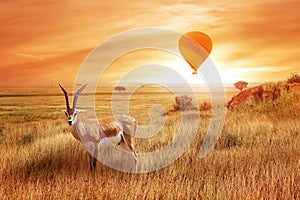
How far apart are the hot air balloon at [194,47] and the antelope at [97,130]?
1655cm

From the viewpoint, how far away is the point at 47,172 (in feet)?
28.6

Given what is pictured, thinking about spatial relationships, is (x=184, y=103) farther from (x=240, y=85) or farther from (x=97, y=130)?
(x=240, y=85)

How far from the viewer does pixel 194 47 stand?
86.8 ft

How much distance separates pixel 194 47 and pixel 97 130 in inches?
739

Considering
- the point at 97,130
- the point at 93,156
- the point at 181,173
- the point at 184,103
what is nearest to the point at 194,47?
the point at 184,103

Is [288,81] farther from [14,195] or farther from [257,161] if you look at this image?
[14,195]

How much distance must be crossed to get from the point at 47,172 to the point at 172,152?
3273 mm

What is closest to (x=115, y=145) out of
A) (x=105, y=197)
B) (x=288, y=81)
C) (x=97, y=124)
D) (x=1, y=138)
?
(x=97, y=124)

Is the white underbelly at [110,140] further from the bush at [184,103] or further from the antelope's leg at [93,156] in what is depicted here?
the bush at [184,103]

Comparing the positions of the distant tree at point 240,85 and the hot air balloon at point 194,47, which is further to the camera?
the distant tree at point 240,85

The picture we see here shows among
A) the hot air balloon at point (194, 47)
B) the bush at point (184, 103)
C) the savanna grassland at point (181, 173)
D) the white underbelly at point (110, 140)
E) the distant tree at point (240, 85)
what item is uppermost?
the hot air balloon at point (194, 47)

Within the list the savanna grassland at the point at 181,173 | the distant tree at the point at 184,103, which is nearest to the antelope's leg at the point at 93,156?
the savanna grassland at the point at 181,173

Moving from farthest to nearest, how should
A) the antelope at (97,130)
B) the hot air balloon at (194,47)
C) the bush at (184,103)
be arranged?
the bush at (184,103) < the hot air balloon at (194,47) < the antelope at (97,130)

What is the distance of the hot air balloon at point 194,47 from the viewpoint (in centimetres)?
2572
